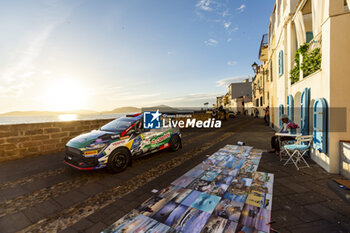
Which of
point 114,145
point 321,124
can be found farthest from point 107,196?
point 321,124

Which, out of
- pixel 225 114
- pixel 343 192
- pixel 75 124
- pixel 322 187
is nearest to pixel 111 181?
pixel 343 192

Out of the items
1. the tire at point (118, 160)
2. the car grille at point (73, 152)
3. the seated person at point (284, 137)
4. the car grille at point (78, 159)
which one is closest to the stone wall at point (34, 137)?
the car grille at point (73, 152)

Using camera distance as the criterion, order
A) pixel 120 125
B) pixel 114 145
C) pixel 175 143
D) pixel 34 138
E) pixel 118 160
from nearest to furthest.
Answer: pixel 114 145 < pixel 118 160 < pixel 120 125 < pixel 34 138 < pixel 175 143

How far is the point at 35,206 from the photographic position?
316cm

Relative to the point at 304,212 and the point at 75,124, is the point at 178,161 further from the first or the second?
the point at 75,124

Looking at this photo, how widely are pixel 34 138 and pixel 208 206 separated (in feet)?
25.7

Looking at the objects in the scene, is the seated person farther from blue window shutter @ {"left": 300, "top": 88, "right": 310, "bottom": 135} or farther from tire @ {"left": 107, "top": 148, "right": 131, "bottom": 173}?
tire @ {"left": 107, "top": 148, "right": 131, "bottom": 173}

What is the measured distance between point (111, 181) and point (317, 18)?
8.48 m

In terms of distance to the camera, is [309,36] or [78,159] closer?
[78,159]

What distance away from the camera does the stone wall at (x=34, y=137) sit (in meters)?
6.29

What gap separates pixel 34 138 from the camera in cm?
695

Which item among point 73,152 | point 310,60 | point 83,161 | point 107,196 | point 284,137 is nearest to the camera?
point 107,196

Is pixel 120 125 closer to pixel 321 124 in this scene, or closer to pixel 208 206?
pixel 208 206

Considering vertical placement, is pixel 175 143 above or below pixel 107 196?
above
